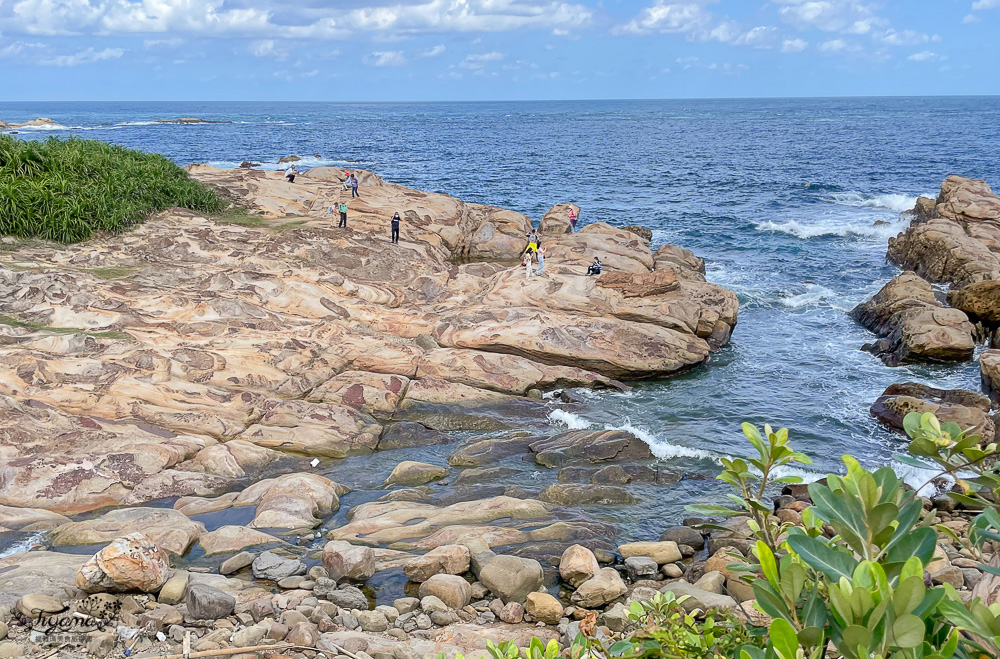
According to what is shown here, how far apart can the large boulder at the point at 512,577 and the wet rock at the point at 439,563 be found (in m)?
0.55

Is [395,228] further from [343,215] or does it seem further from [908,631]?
[908,631]

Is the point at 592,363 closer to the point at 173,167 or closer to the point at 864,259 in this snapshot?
the point at 173,167

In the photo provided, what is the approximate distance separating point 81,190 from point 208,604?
20515mm

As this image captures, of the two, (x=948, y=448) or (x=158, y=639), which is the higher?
(x=948, y=448)

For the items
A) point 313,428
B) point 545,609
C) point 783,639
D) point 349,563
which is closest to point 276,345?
point 313,428

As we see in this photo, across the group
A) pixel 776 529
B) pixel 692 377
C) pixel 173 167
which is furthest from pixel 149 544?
pixel 173 167

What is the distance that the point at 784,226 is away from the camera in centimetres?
4669

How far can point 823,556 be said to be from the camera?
3.31 meters

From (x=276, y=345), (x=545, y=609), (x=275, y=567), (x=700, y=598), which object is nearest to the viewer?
(x=700, y=598)

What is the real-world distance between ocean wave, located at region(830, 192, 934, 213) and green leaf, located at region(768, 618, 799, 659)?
54334mm

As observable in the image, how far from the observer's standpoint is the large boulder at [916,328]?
79.4ft

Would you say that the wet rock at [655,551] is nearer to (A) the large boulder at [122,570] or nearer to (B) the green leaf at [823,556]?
(A) the large boulder at [122,570]

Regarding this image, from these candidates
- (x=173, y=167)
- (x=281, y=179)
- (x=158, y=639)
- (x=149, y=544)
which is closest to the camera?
(x=158, y=639)

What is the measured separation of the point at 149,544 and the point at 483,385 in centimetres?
1149
